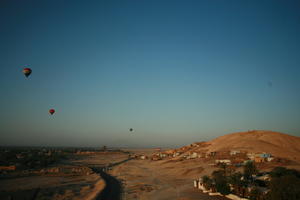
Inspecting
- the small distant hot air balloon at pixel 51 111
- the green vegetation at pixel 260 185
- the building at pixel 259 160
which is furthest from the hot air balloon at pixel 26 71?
the building at pixel 259 160

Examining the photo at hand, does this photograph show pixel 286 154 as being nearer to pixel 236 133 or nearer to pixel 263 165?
pixel 263 165

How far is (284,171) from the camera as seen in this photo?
1048 inches

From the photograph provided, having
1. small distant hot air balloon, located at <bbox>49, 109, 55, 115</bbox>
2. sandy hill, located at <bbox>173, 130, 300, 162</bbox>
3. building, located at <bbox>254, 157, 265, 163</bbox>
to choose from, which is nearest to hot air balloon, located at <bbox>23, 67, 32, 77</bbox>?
small distant hot air balloon, located at <bbox>49, 109, 55, 115</bbox>

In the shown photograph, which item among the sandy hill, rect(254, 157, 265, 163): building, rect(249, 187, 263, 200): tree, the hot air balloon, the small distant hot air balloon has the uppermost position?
the hot air balloon

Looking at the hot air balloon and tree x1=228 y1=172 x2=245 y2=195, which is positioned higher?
the hot air balloon

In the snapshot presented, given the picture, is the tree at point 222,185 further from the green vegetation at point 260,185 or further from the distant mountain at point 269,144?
the distant mountain at point 269,144

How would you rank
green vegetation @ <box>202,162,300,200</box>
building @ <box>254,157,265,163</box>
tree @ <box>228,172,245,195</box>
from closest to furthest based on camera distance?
1. green vegetation @ <box>202,162,300,200</box>
2. tree @ <box>228,172,245,195</box>
3. building @ <box>254,157,265,163</box>

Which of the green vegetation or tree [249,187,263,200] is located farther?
tree [249,187,263,200]

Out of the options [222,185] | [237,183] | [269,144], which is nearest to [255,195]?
[237,183]

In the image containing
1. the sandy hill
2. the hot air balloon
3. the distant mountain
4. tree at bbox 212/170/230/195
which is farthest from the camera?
the distant mountain

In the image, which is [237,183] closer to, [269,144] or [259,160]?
[259,160]

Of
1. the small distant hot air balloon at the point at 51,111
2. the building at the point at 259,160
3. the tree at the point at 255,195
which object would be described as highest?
the small distant hot air balloon at the point at 51,111

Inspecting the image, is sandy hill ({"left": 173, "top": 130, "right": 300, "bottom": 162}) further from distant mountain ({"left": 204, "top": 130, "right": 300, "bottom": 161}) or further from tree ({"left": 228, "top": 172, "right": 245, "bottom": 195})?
tree ({"left": 228, "top": 172, "right": 245, "bottom": 195})

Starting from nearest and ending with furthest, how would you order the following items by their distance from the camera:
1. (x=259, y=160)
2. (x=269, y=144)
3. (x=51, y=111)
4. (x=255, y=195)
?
(x=255, y=195) < (x=259, y=160) < (x=51, y=111) < (x=269, y=144)
